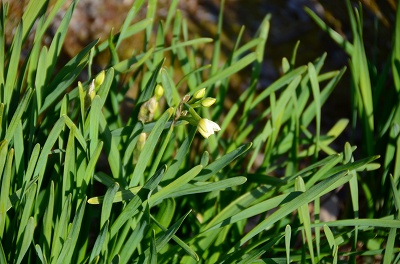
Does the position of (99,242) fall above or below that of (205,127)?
below

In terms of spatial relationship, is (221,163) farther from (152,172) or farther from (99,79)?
(99,79)

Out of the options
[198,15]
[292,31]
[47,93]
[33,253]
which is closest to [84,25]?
[198,15]

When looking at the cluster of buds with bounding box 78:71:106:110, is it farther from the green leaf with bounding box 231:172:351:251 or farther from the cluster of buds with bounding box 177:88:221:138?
the green leaf with bounding box 231:172:351:251

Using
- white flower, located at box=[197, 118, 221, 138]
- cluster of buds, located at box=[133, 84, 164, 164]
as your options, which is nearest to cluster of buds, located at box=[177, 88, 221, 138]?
white flower, located at box=[197, 118, 221, 138]

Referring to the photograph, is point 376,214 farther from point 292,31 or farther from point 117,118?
point 292,31

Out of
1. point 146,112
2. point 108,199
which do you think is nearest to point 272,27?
point 146,112

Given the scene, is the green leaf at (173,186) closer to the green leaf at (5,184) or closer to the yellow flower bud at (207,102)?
the yellow flower bud at (207,102)

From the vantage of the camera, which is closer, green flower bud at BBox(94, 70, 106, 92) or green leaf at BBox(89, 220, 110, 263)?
green leaf at BBox(89, 220, 110, 263)

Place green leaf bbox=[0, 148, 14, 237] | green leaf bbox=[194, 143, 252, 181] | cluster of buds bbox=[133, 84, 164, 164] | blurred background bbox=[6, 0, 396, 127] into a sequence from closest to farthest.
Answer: green leaf bbox=[0, 148, 14, 237] < green leaf bbox=[194, 143, 252, 181] < cluster of buds bbox=[133, 84, 164, 164] < blurred background bbox=[6, 0, 396, 127]

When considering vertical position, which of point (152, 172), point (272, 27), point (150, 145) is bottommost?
point (272, 27)
